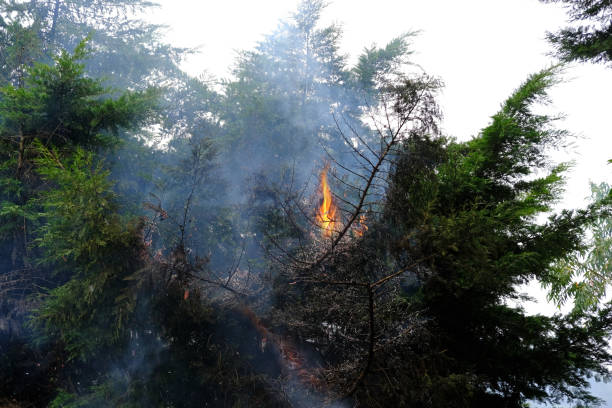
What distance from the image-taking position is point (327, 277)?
454cm

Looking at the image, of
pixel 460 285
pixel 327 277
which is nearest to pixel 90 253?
pixel 327 277

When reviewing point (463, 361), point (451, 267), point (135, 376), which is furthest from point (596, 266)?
point (135, 376)

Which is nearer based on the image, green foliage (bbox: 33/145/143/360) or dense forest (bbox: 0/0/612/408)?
dense forest (bbox: 0/0/612/408)

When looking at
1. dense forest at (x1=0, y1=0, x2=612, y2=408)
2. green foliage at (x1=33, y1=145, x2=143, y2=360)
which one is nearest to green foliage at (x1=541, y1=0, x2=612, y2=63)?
dense forest at (x1=0, y1=0, x2=612, y2=408)

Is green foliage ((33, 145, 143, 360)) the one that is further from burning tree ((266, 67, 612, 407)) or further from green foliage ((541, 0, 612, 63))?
green foliage ((541, 0, 612, 63))

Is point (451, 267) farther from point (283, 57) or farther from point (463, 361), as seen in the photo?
point (283, 57)

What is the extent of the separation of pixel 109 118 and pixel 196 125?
7.11 meters

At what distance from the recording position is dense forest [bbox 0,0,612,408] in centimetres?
382

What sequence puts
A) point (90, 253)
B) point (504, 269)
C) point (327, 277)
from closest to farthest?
point (504, 269)
point (327, 277)
point (90, 253)

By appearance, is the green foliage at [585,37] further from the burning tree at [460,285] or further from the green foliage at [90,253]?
the green foliage at [90,253]

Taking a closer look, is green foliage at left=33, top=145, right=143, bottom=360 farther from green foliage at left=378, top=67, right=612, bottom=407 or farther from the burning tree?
green foliage at left=378, top=67, right=612, bottom=407

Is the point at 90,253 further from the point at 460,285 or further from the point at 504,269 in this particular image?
the point at 504,269

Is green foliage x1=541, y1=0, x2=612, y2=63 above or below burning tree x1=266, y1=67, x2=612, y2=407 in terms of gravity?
above

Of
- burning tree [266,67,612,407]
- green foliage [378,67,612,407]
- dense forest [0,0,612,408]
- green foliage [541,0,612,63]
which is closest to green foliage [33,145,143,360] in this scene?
dense forest [0,0,612,408]
